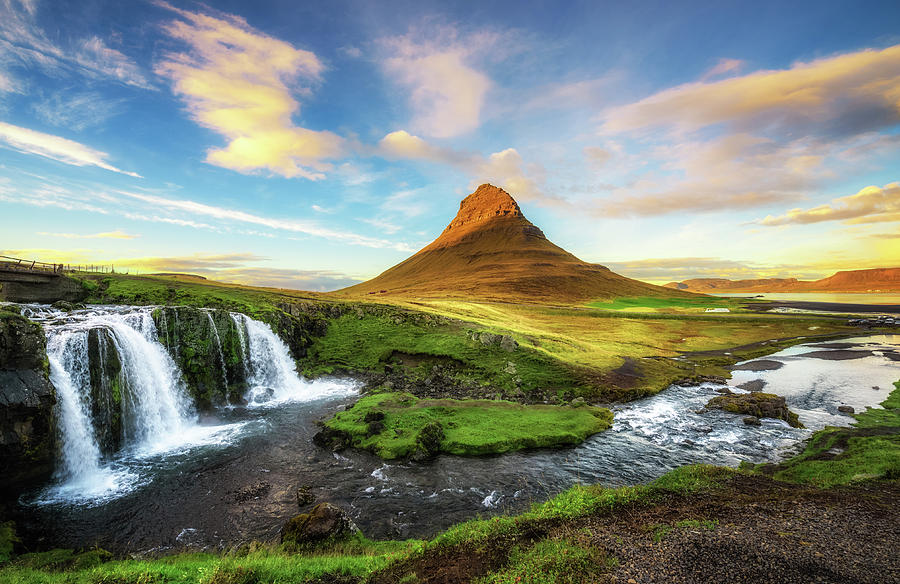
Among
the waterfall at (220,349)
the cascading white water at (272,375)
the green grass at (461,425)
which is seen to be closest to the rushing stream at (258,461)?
the cascading white water at (272,375)

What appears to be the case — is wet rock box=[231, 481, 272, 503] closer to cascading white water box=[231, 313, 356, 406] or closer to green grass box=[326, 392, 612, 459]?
green grass box=[326, 392, 612, 459]

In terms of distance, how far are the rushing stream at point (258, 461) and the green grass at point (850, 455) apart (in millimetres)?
2091

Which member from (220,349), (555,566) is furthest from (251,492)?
(220,349)

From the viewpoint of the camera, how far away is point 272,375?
42.6 meters

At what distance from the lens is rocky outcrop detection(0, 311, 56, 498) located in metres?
20.2

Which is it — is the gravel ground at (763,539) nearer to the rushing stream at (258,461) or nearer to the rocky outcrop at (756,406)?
the rushing stream at (258,461)

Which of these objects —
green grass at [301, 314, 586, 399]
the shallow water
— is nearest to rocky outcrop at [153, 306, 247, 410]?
the shallow water

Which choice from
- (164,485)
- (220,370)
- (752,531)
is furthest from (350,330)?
(752,531)

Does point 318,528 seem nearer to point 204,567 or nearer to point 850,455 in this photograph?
point 204,567

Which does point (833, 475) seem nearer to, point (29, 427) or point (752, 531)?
point (752, 531)

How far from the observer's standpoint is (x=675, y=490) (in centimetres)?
1642

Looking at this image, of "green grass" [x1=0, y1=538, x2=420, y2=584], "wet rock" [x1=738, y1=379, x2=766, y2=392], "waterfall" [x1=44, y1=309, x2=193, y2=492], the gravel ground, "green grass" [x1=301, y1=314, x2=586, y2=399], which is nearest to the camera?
the gravel ground

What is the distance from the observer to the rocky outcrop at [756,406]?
3150 cm

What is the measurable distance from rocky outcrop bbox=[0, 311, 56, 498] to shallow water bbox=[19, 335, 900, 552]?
2055 mm
